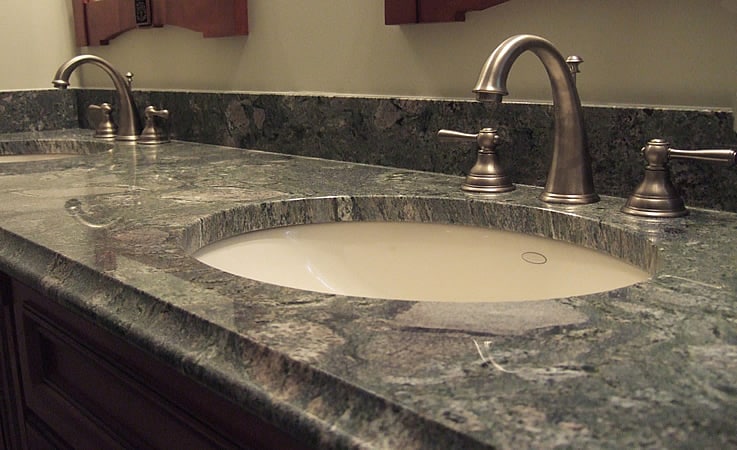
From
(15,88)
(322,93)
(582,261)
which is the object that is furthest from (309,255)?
(15,88)

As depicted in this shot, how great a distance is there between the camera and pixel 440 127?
3.22 ft

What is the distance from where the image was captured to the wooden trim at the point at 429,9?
3.10 ft

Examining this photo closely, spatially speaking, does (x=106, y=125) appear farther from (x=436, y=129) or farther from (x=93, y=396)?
(x=93, y=396)

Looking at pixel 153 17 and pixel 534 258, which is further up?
pixel 153 17

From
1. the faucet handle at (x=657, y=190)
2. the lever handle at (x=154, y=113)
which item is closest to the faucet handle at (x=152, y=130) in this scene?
the lever handle at (x=154, y=113)

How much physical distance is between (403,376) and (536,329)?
4.0 inches

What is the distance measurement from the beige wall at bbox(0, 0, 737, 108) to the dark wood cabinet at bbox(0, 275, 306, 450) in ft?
1.87

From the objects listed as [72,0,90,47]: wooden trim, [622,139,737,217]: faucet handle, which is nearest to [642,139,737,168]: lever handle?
[622,139,737,217]: faucet handle

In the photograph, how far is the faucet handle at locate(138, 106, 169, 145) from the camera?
1479mm

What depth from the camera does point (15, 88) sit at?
184cm

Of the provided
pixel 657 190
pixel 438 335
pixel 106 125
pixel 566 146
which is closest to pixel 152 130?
pixel 106 125

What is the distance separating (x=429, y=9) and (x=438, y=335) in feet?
2.22

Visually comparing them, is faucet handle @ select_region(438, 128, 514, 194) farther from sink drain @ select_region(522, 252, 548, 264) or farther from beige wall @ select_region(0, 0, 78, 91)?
beige wall @ select_region(0, 0, 78, 91)

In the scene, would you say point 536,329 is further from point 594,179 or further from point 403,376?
point 594,179
